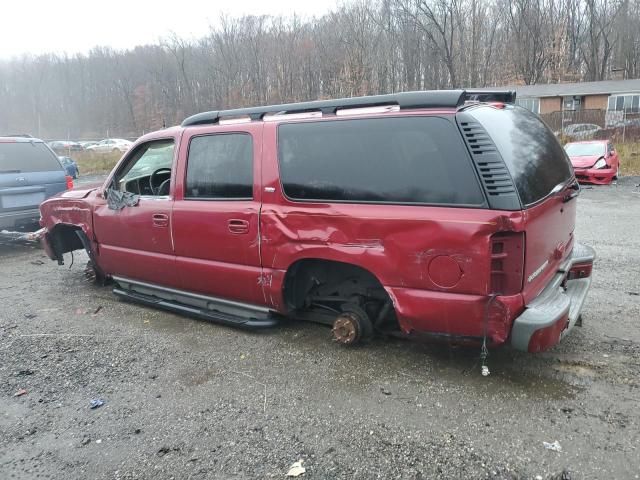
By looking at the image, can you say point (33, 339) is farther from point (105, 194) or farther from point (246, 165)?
point (246, 165)

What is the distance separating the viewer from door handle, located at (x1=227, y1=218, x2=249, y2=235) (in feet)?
13.0

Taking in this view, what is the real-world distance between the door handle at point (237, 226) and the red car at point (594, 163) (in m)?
14.6

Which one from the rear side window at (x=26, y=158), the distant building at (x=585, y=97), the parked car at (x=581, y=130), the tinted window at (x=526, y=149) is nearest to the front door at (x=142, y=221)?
the tinted window at (x=526, y=149)

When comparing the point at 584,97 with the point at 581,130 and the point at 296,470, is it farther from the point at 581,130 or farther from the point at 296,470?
the point at 296,470

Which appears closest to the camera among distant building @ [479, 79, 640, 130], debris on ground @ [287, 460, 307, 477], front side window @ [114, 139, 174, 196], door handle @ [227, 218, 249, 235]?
debris on ground @ [287, 460, 307, 477]

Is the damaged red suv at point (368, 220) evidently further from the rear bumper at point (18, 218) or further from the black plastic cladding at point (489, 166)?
the rear bumper at point (18, 218)

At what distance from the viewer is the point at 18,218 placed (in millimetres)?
7742

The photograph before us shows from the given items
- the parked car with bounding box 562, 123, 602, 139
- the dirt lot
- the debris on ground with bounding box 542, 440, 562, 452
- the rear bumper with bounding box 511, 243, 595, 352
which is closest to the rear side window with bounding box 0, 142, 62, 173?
the dirt lot

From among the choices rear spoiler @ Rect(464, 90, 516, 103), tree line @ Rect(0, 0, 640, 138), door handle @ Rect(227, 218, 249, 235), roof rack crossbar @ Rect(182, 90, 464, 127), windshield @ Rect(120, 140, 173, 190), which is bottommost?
door handle @ Rect(227, 218, 249, 235)

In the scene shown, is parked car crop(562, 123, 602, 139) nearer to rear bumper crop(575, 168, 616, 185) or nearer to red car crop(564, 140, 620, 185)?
red car crop(564, 140, 620, 185)

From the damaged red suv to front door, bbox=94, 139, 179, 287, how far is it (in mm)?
20

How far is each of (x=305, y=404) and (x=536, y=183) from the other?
80.9 inches

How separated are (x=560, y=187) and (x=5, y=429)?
4044mm

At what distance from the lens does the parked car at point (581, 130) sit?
28.2 metres
